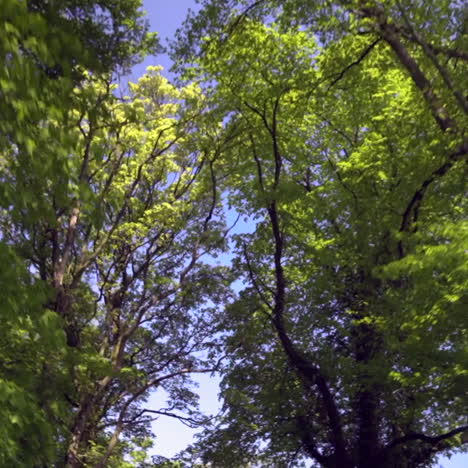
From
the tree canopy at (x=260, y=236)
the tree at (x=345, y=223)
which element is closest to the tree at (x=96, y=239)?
the tree canopy at (x=260, y=236)

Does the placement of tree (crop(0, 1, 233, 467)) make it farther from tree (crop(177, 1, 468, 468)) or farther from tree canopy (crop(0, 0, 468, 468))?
tree (crop(177, 1, 468, 468))

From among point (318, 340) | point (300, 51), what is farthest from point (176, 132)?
point (318, 340)

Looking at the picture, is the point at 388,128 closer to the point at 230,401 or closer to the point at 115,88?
the point at 115,88

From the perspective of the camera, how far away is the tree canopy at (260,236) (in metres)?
6.49

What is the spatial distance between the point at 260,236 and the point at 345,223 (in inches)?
100

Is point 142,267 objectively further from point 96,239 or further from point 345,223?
point 345,223

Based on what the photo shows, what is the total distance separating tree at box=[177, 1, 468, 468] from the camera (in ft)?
30.1

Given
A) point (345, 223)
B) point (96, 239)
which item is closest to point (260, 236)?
point (345, 223)

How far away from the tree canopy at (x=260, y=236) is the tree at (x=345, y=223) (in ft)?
0.20

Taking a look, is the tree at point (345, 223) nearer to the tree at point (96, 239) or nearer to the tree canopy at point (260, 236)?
the tree canopy at point (260, 236)

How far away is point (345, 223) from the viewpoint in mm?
14148

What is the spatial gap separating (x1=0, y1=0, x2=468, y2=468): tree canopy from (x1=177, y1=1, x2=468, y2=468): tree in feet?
0.20

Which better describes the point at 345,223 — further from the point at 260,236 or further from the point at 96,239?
the point at 96,239

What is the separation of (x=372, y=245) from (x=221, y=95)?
5.10 metres
